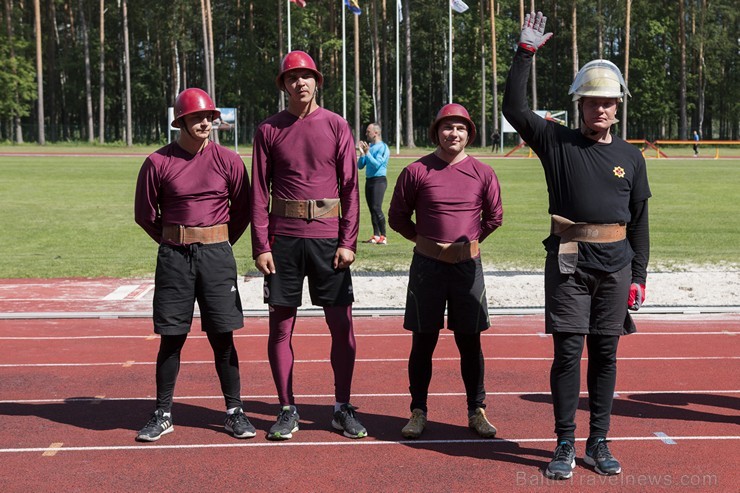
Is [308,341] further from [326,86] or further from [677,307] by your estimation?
[326,86]

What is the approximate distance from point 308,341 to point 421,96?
3289 inches

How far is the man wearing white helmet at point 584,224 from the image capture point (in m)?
4.99

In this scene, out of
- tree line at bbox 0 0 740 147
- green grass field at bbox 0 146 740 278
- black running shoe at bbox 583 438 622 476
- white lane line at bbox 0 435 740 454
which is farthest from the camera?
tree line at bbox 0 0 740 147

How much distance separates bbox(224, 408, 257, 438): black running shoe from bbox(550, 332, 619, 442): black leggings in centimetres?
178

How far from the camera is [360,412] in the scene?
629 cm

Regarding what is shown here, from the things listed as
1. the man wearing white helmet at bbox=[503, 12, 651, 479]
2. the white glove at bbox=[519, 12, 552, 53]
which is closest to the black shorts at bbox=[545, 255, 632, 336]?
the man wearing white helmet at bbox=[503, 12, 651, 479]

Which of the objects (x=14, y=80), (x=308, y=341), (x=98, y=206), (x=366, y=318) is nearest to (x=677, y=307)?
(x=366, y=318)

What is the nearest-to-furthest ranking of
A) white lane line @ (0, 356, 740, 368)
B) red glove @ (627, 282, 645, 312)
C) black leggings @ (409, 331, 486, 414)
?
1. red glove @ (627, 282, 645, 312)
2. black leggings @ (409, 331, 486, 414)
3. white lane line @ (0, 356, 740, 368)

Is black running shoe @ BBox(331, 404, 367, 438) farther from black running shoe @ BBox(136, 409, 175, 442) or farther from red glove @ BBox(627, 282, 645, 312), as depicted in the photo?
red glove @ BBox(627, 282, 645, 312)

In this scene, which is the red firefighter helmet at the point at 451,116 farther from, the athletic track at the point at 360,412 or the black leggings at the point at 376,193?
the black leggings at the point at 376,193

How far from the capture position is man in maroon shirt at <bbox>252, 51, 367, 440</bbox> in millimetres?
5586

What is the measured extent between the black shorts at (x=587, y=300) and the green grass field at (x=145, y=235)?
769 centimetres

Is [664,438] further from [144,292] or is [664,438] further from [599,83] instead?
[144,292]

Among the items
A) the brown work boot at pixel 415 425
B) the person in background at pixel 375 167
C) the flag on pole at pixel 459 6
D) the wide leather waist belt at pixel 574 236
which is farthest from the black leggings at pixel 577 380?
the flag on pole at pixel 459 6
